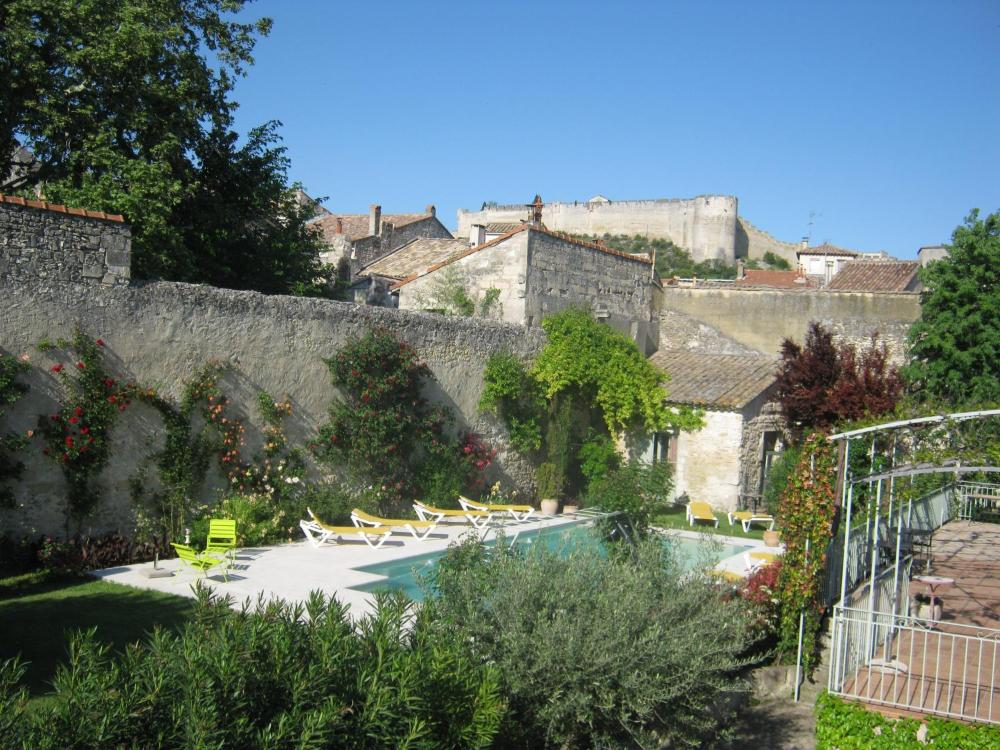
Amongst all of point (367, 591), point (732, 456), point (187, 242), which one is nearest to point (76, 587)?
point (367, 591)

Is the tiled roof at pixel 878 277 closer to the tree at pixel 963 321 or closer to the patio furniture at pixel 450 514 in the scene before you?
the tree at pixel 963 321

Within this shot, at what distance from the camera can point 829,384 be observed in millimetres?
18031

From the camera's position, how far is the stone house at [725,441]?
709 inches

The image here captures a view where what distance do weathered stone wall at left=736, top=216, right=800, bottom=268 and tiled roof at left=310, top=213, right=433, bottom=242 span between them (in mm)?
39653

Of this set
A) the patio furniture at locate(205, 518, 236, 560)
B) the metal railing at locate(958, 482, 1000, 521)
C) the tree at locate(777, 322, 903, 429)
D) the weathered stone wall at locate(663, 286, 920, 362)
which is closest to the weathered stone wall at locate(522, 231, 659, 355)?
the weathered stone wall at locate(663, 286, 920, 362)

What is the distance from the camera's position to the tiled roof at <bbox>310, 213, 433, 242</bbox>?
3589 cm

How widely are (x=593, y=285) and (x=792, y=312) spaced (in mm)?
7177

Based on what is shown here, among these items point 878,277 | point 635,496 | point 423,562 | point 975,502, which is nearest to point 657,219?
point 878,277

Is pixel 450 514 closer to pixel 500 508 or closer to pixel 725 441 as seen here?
pixel 500 508

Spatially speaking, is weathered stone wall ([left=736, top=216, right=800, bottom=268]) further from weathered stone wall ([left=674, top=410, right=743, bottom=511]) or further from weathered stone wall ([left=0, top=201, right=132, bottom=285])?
weathered stone wall ([left=0, top=201, right=132, bottom=285])

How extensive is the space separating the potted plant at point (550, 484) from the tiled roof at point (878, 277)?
13119 millimetres

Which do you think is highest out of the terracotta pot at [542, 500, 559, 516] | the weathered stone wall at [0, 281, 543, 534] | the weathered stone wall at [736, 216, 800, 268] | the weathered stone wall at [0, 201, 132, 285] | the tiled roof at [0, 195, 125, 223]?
the weathered stone wall at [736, 216, 800, 268]

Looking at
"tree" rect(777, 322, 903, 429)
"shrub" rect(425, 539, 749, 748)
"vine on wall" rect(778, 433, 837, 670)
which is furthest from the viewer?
"tree" rect(777, 322, 903, 429)

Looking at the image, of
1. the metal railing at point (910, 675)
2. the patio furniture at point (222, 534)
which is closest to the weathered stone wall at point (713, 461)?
the metal railing at point (910, 675)
